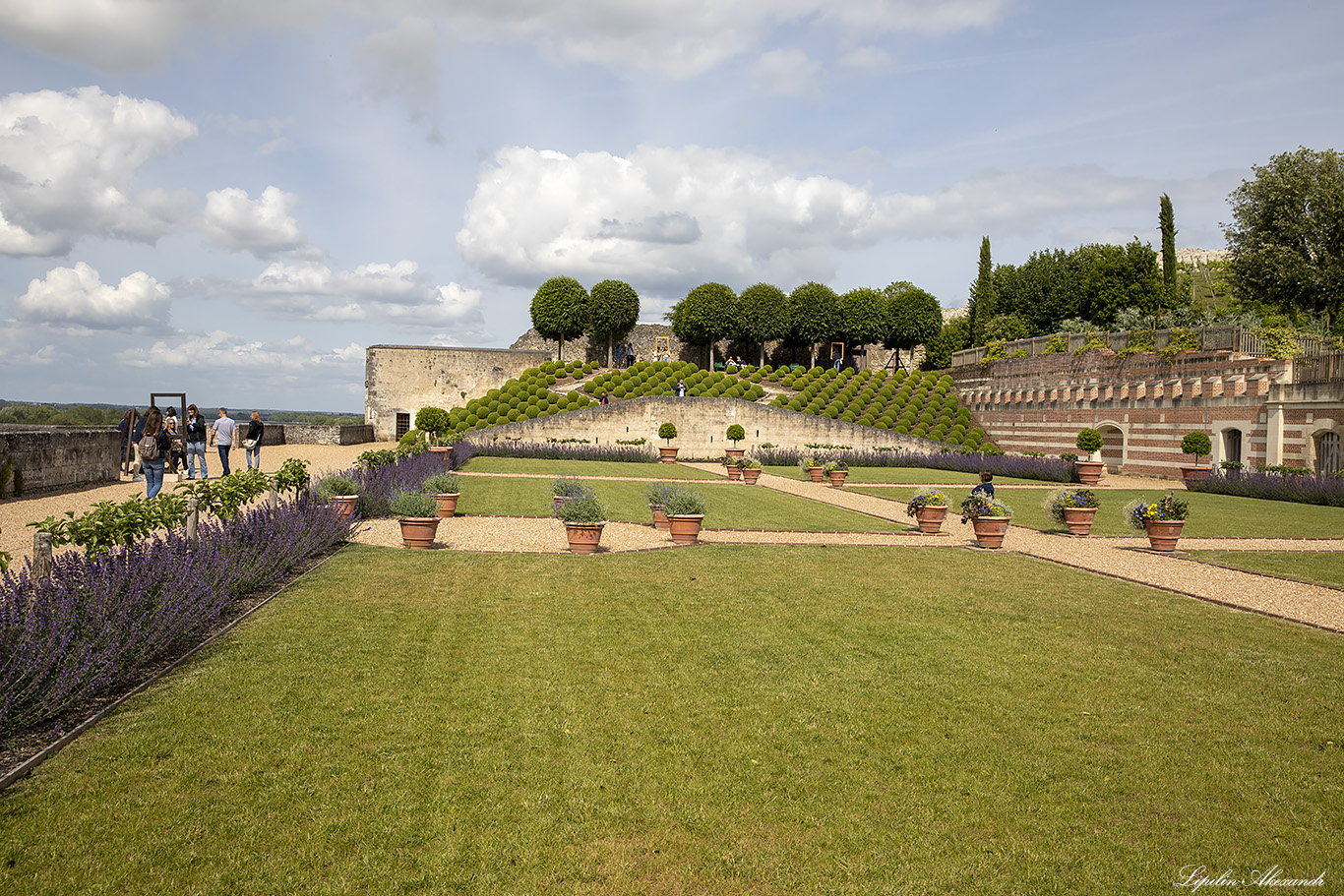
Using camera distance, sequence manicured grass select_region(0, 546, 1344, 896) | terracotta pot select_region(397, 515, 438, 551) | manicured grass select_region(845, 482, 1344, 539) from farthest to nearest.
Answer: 1. manicured grass select_region(845, 482, 1344, 539)
2. terracotta pot select_region(397, 515, 438, 551)
3. manicured grass select_region(0, 546, 1344, 896)

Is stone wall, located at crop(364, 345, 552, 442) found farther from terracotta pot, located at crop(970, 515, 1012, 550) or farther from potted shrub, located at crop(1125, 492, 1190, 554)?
potted shrub, located at crop(1125, 492, 1190, 554)

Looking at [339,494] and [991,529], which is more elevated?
[339,494]

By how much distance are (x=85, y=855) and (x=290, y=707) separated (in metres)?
1.66

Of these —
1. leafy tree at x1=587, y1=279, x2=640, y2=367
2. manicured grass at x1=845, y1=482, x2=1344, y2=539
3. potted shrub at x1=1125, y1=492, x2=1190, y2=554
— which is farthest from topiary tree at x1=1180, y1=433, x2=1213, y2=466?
leafy tree at x1=587, y1=279, x2=640, y2=367

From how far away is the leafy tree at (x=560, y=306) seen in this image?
5059 cm

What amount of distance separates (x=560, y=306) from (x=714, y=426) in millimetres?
19585

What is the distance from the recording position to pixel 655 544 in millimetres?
12367

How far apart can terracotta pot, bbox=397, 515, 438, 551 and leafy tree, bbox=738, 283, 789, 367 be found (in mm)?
44062

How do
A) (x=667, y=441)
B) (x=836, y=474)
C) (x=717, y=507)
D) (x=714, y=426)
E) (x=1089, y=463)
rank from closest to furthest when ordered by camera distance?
1. (x=717, y=507)
2. (x=836, y=474)
3. (x=1089, y=463)
4. (x=667, y=441)
5. (x=714, y=426)

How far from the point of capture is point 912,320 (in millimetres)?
55312

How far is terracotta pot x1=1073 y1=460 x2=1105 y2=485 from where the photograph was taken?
84.3 feet

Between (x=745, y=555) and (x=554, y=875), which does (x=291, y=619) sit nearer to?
(x=554, y=875)

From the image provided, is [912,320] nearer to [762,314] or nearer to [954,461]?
[762,314]

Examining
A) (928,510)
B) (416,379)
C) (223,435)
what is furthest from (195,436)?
(416,379)
